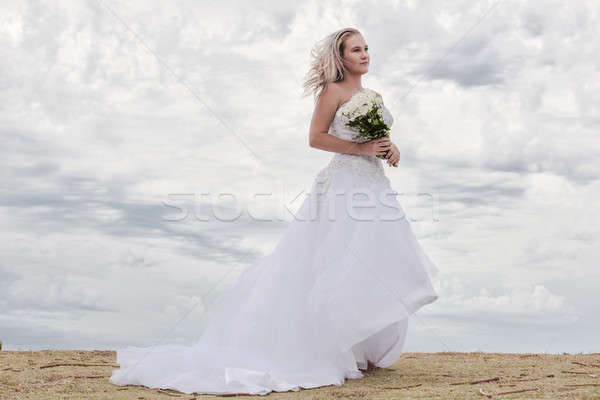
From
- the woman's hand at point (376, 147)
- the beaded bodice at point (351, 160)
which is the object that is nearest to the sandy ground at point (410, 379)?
the beaded bodice at point (351, 160)

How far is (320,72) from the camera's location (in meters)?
6.16

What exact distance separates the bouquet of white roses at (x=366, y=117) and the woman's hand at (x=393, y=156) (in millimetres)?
61

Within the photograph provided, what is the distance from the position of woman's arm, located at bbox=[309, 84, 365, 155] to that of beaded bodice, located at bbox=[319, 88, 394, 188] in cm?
6

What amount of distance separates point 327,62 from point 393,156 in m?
1.22

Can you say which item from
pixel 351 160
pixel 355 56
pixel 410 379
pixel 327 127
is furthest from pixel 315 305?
pixel 355 56

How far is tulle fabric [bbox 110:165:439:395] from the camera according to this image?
5250 mm

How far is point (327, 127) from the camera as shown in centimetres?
588

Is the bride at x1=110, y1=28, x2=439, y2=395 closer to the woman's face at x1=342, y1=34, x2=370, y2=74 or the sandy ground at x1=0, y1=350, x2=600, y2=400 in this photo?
the woman's face at x1=342, y1=34, x2=370, y2=74

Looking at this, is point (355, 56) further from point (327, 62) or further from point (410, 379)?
point (410, 379)

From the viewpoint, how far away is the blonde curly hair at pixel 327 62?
19.7ft

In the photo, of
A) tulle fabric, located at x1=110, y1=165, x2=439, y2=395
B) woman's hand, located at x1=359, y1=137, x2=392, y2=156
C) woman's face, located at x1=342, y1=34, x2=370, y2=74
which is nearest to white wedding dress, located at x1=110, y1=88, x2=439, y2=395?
tulle fabric, located at x1=110, y1=165, x2=439, y2=395

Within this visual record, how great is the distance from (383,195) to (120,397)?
297 centimetres

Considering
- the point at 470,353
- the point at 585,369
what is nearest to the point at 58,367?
the point at 470,353

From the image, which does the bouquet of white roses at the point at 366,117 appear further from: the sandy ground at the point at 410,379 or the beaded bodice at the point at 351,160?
the sandy ground at the point at 410,379
